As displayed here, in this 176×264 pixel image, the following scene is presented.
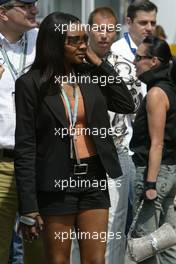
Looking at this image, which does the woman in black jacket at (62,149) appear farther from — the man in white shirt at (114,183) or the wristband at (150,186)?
the man in white shirt at (114,183)

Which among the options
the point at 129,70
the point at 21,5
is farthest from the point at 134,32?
the point at 21,5

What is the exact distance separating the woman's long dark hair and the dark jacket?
0.06m

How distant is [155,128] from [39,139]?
3.20 ft

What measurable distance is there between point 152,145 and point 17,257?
1547mm

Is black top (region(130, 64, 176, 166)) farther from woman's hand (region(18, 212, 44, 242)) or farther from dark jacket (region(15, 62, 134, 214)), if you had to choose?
woman's hand (region(18, 212, 44, 242))

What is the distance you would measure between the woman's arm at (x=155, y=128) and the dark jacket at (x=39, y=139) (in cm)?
74

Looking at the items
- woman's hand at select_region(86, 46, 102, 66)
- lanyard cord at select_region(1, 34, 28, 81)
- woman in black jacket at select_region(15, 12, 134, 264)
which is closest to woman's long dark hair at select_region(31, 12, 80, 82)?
woman in black jacket at select_region(15, 12, 134, 264)

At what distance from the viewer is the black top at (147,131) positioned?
4801 millimetres

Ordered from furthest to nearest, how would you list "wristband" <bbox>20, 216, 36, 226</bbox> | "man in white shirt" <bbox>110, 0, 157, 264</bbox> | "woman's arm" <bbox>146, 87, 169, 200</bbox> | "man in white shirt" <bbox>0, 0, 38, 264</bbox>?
"man in white shirt" <bbox>110, 0, 157, 264</bbox> < "woman's arm" <bbox>146, 87, 169, 200</bbox> < "man in white shirt" <bbox>0, 0, 38, 264</bbox> < "wristband" <bbox>20, 216, 36, 226</bbox>

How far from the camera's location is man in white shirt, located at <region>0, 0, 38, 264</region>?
4.37m

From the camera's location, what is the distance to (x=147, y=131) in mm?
4812

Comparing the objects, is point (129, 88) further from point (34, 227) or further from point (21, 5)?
point (34, 227)

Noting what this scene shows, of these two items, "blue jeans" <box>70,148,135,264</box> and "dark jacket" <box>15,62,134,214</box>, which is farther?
"blue jeans" <box>70,148,135,264</box>

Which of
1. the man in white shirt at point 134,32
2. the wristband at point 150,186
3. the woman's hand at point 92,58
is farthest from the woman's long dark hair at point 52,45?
the man in white shirt at point 134,32
